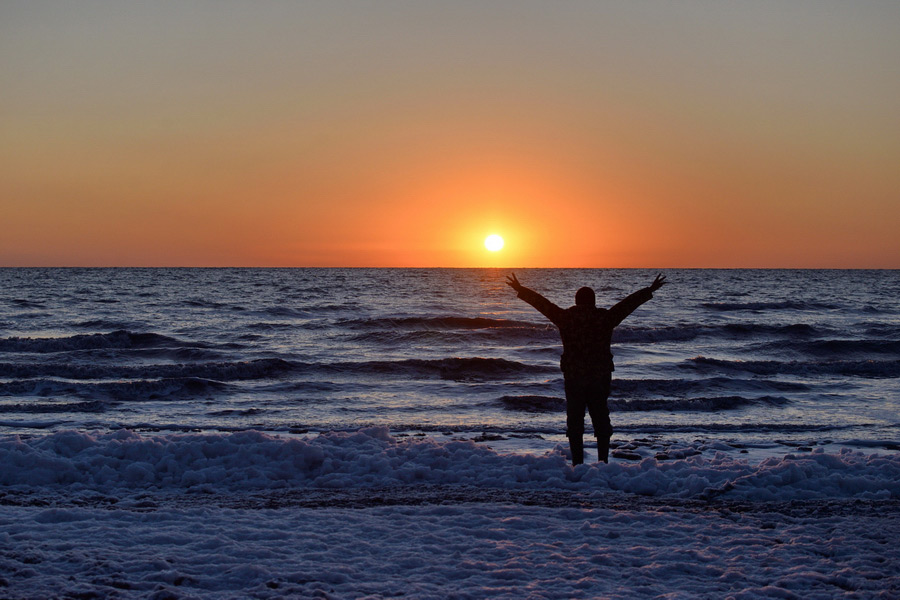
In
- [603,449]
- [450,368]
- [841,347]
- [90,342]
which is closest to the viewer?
[603,449]

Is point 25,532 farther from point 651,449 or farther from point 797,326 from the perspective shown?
point 797,326

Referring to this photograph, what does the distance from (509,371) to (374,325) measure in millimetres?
14075

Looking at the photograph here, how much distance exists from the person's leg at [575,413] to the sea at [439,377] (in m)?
2.56

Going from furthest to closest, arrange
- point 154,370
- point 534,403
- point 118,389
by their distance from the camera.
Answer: point 154,370, point 118,389, point 534,403

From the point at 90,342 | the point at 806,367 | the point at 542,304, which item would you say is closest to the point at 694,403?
the point at 806,367

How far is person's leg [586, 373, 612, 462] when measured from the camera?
8.20 metres

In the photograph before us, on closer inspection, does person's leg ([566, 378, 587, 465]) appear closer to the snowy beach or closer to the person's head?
the snowy beach

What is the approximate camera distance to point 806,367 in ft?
74.1

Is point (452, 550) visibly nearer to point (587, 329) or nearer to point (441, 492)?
point (441, 492)

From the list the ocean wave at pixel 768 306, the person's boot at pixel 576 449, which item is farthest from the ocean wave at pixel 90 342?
the ocean wave at pixel 768 306

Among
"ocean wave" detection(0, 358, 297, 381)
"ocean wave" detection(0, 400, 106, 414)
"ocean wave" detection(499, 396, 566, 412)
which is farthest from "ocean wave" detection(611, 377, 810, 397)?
"ocean wave" detection(0, 400, 106, 414)

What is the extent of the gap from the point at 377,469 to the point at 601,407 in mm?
2848

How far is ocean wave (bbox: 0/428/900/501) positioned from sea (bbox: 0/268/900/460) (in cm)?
259

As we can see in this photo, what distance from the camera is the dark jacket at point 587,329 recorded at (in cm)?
809
